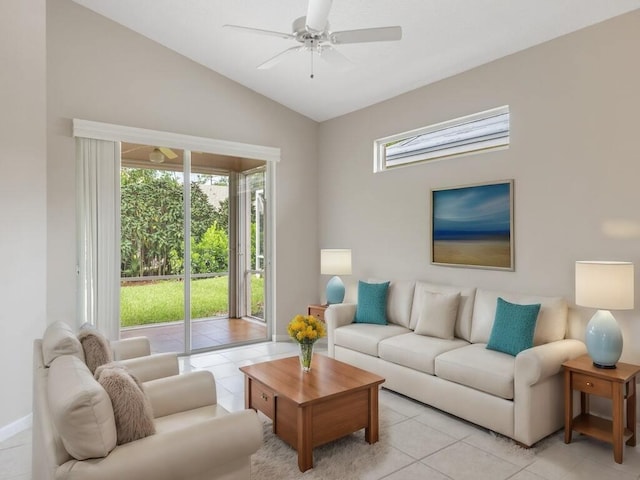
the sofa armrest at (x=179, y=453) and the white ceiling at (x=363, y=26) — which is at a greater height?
the white ceiling at (x=363, y=26)

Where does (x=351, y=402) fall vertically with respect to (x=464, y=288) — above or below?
below

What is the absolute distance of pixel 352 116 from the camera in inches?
225

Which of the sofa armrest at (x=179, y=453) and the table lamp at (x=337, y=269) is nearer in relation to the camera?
the sofa armrest at (x=179, y=453)

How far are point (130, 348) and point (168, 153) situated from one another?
8.76 feet

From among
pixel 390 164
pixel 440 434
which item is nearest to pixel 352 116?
pixel 390 164

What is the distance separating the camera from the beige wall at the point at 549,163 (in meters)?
3.21

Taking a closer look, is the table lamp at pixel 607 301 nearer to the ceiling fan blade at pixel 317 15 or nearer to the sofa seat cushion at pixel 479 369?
the sofa seat cushion at pixel 479 369

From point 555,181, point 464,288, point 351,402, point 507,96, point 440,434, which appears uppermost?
point 507,96

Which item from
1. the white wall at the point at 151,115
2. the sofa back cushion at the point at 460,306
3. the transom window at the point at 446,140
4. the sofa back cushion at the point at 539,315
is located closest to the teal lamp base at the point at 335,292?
the white wall at the point at 151,115

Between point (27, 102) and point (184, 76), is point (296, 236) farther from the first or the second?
point (27, 102)

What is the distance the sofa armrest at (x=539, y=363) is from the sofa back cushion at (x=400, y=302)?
1616mm

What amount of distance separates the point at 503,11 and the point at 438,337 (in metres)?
2.88

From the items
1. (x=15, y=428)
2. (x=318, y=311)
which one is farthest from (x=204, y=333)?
(x=15, y=428)

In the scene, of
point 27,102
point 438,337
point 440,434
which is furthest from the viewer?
point 438,337
